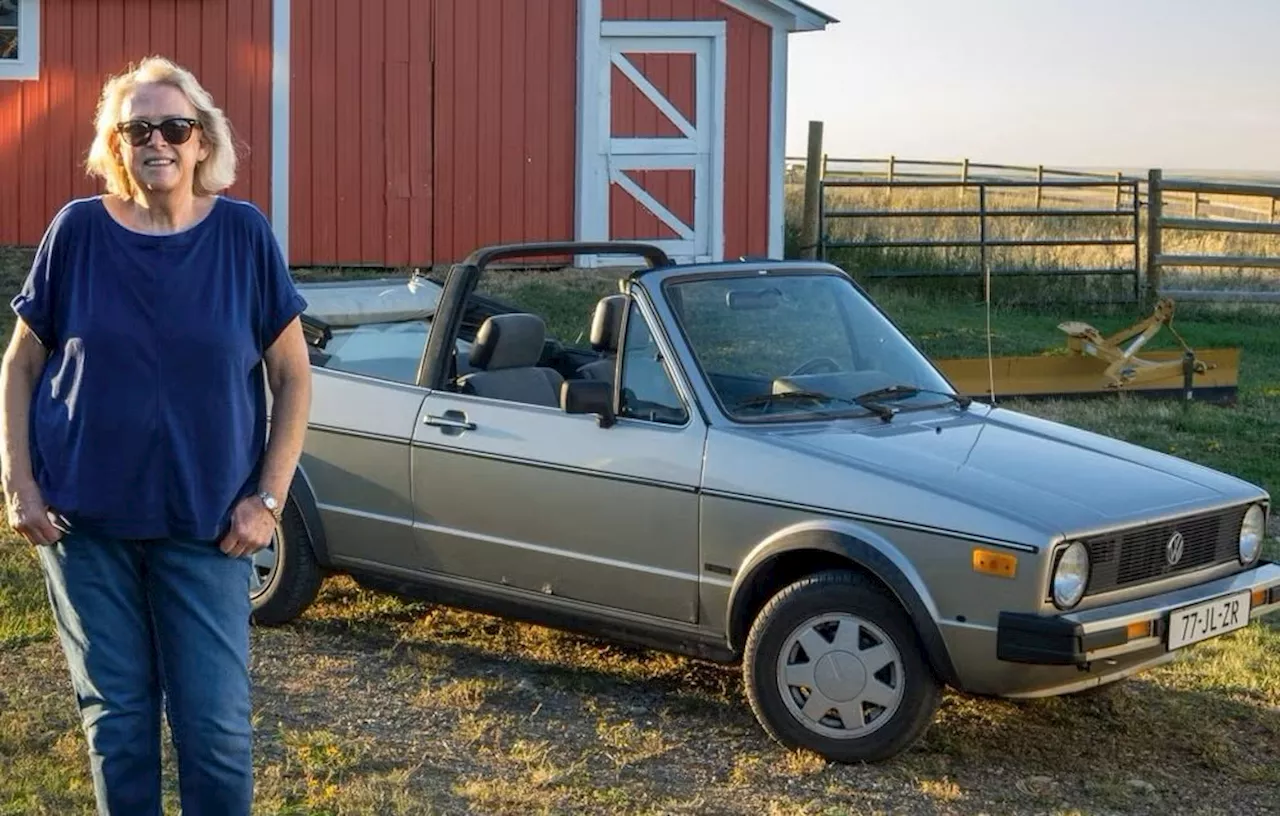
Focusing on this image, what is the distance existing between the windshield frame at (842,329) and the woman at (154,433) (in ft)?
7.51

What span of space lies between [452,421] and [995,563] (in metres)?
2.17

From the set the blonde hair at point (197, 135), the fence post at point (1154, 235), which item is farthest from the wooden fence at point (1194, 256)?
the blonde hair at point (197, 135)

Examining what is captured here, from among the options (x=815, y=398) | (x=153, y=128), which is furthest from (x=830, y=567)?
(x=153, y=128)

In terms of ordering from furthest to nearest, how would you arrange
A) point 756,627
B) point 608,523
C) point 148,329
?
point 608,523 → point 756,627 → point 148,329

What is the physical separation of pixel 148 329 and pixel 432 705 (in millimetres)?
2648

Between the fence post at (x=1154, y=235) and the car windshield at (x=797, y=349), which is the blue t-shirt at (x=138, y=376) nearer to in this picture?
the car windshield at (x=797, y=349)

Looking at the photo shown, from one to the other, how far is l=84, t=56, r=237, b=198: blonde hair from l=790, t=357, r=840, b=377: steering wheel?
281cm

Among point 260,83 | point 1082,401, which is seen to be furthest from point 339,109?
point 1082,401

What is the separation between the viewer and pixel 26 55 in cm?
1692

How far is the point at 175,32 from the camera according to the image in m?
17.0

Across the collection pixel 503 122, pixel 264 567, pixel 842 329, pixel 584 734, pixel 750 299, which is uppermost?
pixel 503 122

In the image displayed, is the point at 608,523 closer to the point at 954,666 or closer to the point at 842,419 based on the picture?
the point at 842,419

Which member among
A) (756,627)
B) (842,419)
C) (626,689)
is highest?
(842,419)

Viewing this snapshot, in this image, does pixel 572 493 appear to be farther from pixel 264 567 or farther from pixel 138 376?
pixel 138 376
